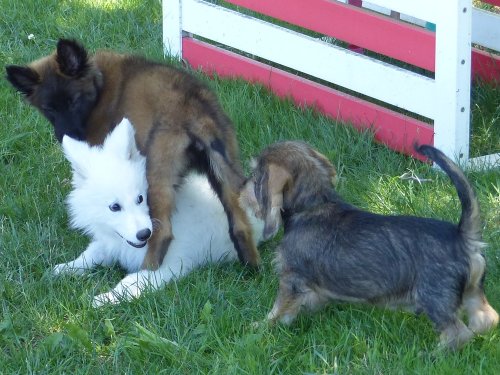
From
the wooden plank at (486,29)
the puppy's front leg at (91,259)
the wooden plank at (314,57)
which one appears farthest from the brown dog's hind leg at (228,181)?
the wooden plank at (486,29)

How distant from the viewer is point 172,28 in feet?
24.2

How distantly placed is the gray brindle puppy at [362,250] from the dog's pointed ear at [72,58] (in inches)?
65.3

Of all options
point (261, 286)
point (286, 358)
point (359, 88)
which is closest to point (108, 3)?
point (359, 88)

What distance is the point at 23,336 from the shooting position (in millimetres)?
4164

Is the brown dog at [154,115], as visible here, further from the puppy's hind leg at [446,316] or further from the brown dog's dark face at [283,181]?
the puppy's hind leg at [446,316]

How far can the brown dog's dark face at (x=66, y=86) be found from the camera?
210 inches

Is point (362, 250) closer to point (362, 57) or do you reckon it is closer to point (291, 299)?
point (291, 299)

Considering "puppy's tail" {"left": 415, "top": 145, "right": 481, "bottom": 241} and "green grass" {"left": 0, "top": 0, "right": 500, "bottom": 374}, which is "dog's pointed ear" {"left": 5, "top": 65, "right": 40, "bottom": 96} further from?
"puppy's tail" {"left": 415, "top": 145, "right": 481, "bottom": 241}

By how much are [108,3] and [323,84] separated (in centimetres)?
240

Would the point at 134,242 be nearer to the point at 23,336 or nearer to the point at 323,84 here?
the point at 23,336

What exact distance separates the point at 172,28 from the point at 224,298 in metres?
3.52

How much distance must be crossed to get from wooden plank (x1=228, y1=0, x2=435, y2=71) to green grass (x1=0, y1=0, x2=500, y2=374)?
0.57 m

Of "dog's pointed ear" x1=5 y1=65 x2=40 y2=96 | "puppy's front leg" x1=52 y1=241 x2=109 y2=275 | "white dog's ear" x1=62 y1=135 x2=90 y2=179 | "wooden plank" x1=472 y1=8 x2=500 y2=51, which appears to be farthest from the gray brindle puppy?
"wooden plank" x1=472 y1=8 x2=500 y2=51

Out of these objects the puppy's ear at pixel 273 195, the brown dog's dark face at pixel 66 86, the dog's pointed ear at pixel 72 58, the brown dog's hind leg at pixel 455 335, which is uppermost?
the puppy's ear at pixel 273 195
